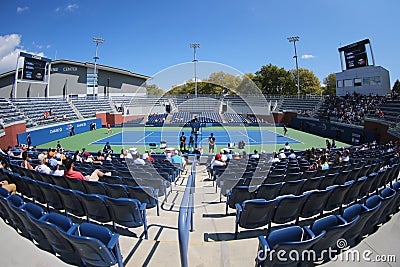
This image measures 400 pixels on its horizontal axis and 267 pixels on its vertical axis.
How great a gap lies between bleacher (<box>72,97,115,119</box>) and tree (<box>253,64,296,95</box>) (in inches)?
1864

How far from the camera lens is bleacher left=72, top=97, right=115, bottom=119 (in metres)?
42.1

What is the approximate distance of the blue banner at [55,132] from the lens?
26047 mm

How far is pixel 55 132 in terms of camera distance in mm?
30312

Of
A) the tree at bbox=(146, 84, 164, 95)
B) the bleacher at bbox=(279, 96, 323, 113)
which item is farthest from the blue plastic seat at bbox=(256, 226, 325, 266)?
the bleacher at bbox=(279, 96, 323, 113)

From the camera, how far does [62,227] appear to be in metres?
3.68

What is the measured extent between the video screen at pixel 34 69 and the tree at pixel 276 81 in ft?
193

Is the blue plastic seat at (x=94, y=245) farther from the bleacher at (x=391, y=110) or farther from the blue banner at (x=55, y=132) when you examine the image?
the bleacher at (x=391, y=110)

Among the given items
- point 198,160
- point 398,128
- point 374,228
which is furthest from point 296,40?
point 374,228

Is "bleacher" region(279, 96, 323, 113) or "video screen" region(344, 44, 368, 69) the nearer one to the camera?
"video screen" region(344, 44, 368, 69)

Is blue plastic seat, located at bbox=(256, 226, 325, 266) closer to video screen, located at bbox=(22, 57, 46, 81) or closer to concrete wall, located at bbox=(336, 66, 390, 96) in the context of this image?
video screen, located at bbox=(22, 57, 46, 81)

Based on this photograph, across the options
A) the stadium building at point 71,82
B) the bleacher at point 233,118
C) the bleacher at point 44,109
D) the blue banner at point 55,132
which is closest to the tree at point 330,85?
the bleacher at point 233,118

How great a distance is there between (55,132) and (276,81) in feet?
219

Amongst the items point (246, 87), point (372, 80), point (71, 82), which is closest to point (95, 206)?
point (246, 87)

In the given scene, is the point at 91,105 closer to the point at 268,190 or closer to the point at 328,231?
the point at 268,190
